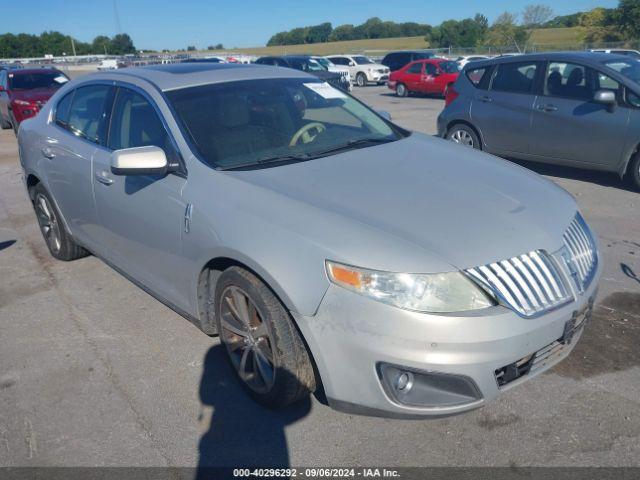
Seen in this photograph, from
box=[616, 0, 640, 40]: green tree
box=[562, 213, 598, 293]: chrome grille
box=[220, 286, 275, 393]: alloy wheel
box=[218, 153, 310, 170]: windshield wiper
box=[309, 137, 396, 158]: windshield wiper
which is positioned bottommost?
box=[220, 286, 275, 393]: alloy wheel

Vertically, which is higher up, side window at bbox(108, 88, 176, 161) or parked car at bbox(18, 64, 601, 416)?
side window at bbox(108, 88, 176, 161)

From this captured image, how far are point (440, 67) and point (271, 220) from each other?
20.3 m

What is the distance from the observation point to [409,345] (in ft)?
7.38

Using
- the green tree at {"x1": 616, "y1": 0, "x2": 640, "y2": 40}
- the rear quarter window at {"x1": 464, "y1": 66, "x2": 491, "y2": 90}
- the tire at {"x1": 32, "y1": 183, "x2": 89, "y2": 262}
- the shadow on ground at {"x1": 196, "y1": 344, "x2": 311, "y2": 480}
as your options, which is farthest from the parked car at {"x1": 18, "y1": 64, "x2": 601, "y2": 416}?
the green tree at {"x1": 616, "y1": 0, "x2": 640, "y2": 40}

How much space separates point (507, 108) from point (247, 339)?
19.5 feet

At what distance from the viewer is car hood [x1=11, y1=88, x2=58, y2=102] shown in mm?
12375

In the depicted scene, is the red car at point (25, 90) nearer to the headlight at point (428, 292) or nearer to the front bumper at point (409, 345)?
the front bumper at point (409, 345)

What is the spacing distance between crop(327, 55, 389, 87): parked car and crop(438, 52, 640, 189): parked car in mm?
20922

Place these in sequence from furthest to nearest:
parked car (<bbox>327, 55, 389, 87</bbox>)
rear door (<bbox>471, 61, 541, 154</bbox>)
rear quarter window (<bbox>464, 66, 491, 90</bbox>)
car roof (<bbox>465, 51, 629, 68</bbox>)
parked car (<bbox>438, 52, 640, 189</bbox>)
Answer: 1. parked car (<bbox>327, 55, 389, 87</bbox>)
2. rear quarter window (<bbox>464, 66, 491, 90</bbox>)
3. rear door (<bbox>471, 61, 541, 154</bbox>)
4. car roof (<bbox>465, 51, 629, 68</bbox>)
5. parked car (<bbox>438, 52, 640, 189</bbox>)

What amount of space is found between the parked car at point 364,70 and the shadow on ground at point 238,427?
2705cm

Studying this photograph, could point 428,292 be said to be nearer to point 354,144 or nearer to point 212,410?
point 212,410

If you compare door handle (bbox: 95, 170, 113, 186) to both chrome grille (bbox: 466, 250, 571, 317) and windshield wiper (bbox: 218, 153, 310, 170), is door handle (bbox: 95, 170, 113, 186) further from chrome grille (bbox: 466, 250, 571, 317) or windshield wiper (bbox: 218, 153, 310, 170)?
chrome grille (bbox: 466, 250, 571, 317)

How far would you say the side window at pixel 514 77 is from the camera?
7430 millimetres

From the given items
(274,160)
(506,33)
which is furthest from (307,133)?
(506,33)
